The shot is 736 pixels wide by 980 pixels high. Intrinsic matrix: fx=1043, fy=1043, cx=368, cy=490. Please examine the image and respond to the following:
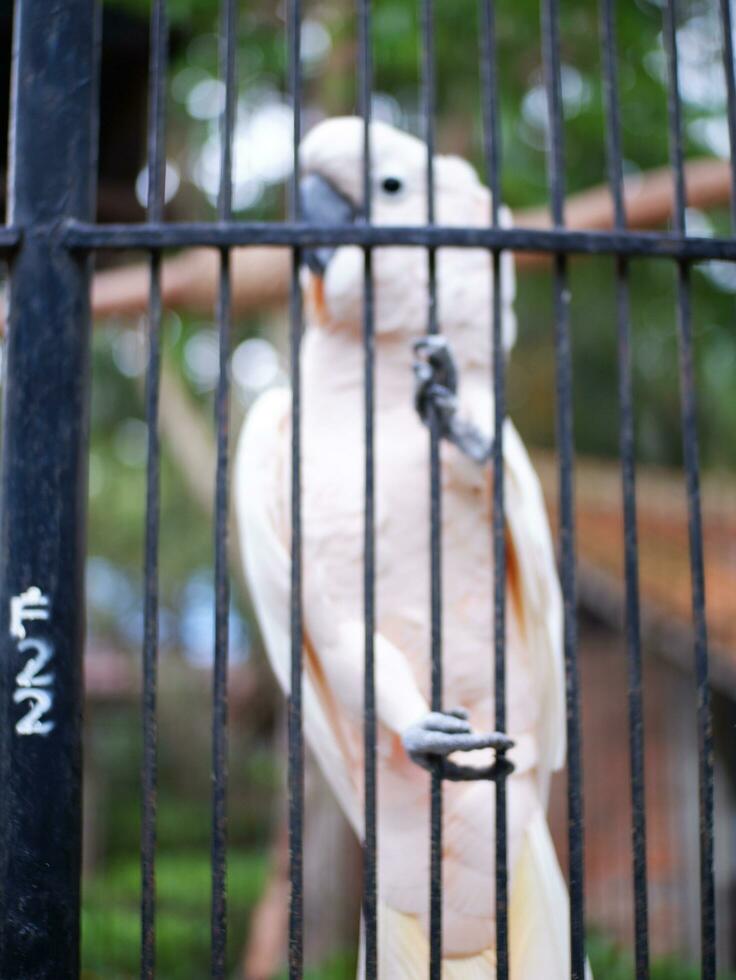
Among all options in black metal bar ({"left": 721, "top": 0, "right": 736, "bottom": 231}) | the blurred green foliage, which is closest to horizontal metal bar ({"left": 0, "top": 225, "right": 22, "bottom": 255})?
black metal bar ({"left": 721, "top": 0, "right": 736, "bottom": 231})

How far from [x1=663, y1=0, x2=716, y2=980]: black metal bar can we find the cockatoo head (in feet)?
1.74

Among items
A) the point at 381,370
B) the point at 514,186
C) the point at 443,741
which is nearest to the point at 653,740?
the point at 514,186

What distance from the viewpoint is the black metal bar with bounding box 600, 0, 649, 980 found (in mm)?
1195

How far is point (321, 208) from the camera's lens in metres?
1.84

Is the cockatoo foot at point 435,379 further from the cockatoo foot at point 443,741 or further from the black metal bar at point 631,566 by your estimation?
the cockatoo foot at point 443,741

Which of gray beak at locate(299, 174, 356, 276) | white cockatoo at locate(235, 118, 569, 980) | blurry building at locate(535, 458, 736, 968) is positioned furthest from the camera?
blurry building at locate(535, 458, 736, 968)

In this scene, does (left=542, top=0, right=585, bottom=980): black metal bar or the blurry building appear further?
the blurry building

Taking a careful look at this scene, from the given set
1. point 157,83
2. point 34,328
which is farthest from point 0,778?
point 157,83

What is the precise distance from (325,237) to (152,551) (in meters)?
0.43

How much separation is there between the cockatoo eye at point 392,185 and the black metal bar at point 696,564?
60 centimetres

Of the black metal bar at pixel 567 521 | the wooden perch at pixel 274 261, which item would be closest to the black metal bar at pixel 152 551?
the black metal bar at pixel 567 521

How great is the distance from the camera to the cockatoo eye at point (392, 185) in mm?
1815

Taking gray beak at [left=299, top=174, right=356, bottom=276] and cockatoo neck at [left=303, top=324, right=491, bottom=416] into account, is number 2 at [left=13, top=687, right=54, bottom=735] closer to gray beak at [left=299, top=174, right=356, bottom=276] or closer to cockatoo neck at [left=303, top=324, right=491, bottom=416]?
cockatoo neck at [left=303, top=324, right=491, bottom=416]

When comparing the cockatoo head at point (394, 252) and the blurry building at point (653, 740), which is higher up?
the cockatoo head at point (394, 252)
